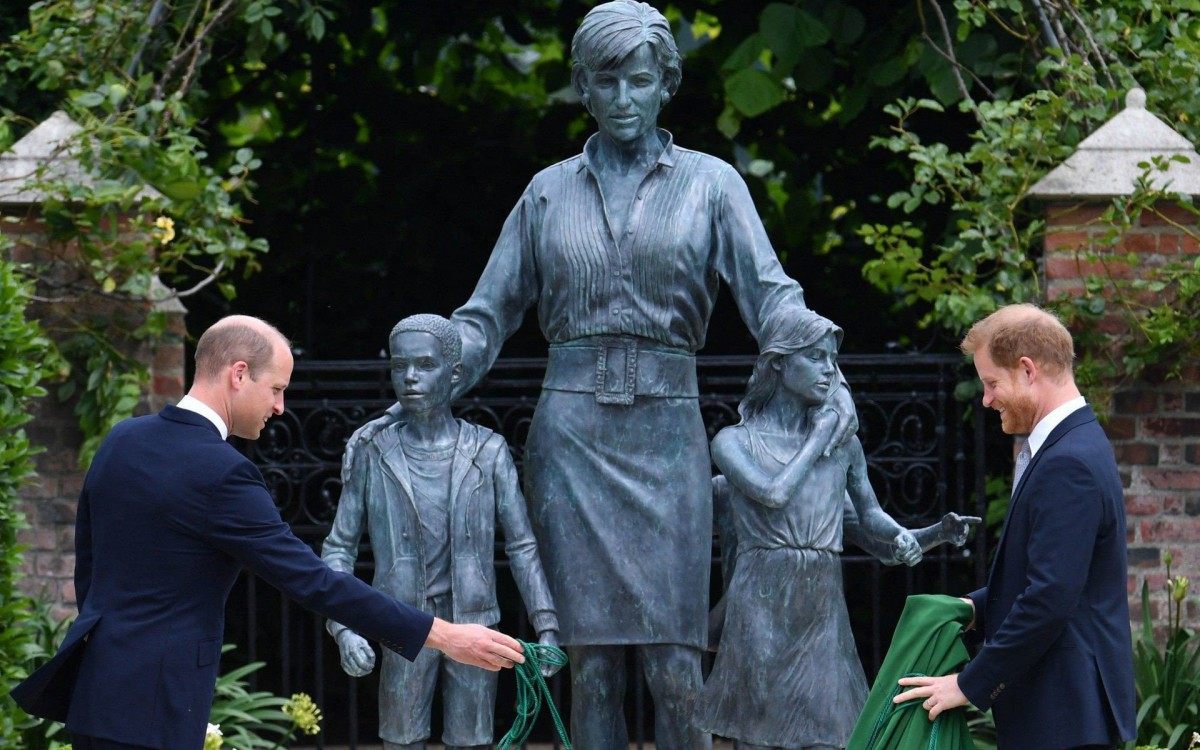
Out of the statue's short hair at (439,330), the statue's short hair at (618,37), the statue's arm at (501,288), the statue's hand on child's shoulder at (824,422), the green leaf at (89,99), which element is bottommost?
the statue's hand on child's shoulder at (824,422)

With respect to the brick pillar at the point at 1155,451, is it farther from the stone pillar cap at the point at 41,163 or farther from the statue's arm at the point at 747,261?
the stone pillar cap at the point at 41,163

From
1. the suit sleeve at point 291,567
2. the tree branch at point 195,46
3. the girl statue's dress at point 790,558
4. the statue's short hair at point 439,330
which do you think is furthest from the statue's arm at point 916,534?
the tree branch at point 195,46

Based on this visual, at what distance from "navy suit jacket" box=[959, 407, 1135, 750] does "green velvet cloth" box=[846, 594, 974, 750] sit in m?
0.11

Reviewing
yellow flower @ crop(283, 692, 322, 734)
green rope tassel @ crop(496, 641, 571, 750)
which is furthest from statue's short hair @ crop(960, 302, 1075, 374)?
yellow flower @ crop(283, 692, 322, 734)

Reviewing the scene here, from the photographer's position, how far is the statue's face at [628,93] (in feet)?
15.1

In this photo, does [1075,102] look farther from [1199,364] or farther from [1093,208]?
[1199,364]

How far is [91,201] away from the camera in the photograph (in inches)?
262

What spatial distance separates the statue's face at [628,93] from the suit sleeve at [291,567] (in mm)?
1314

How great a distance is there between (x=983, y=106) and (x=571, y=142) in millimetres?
2425

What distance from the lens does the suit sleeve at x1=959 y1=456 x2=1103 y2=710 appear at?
367 cm

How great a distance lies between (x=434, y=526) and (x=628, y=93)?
1.16 m

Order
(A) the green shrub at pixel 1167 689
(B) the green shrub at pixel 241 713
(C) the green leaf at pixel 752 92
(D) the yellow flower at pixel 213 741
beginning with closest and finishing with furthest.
Result: (D) the yellow flower at pixel 213 741 < (A) the green shrub at pixel 1167 689 < (B) the green shrub at pixel 241 713 < (C) the green leaf at pixel 752 92

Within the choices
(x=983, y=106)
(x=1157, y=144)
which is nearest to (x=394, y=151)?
(x=983, y=106)

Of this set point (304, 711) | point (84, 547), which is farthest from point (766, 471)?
point (304, 711)
